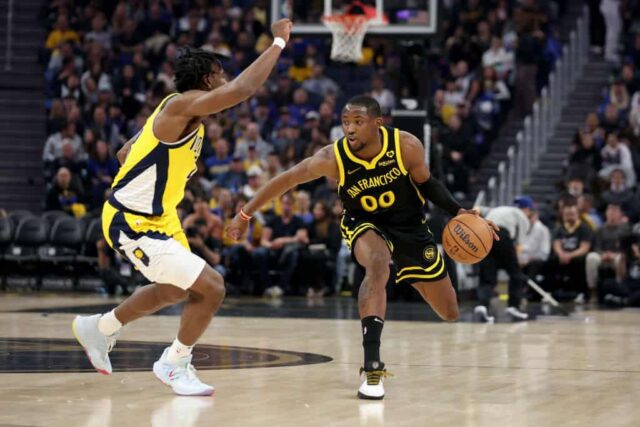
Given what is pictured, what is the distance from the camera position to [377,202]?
796 cm

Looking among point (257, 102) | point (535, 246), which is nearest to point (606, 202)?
point (535, 246)

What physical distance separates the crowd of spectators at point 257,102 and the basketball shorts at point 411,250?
9.88 m

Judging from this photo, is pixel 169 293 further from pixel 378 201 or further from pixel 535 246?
pixel 535 246

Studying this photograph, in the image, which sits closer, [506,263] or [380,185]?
[380,185]

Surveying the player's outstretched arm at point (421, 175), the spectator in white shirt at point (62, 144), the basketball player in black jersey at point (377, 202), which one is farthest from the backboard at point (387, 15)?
the player's outstretched arm at point (421, 175)

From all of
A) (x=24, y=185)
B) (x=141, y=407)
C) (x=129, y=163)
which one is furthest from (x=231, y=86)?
(x=24, y=185)

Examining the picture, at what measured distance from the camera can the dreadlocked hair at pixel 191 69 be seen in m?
7.16

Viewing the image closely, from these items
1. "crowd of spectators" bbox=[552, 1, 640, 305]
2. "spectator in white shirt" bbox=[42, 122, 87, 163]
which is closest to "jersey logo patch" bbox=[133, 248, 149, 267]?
"crowd of spectators" bbox=[552, 1, 640, 305]

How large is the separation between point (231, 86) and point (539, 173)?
15.0 m

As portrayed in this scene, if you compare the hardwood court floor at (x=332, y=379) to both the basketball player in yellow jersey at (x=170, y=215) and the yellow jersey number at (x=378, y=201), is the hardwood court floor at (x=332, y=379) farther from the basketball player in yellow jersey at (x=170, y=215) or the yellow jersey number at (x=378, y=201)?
the yellow jersey number at (x=378, y=201)

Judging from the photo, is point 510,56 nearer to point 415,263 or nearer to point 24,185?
point 24,185

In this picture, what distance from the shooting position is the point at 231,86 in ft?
21.9

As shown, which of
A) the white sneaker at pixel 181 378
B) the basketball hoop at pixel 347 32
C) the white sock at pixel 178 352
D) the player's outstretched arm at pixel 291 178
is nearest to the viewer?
the white sneaker at pixel 181 378

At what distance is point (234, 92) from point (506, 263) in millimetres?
8164
